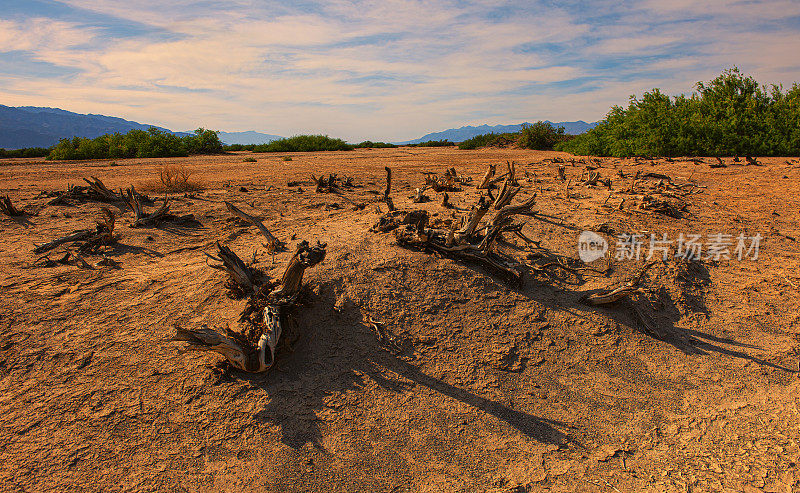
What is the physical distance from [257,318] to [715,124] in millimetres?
14207

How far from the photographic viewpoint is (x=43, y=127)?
137 metres

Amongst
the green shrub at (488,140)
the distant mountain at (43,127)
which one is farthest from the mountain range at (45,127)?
the green shrub at (488,140)

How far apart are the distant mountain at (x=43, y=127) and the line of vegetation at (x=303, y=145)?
113767 millimetres

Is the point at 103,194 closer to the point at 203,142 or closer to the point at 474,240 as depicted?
the point at 474,240

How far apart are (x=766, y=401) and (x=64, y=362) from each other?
15.9ft

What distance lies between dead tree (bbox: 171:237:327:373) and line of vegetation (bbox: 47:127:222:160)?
1470 centimetres

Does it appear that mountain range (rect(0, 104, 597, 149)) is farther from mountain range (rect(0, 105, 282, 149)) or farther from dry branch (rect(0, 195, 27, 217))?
dry branch (rect(0, 195, 27, 217))

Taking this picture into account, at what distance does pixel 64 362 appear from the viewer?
273 cm

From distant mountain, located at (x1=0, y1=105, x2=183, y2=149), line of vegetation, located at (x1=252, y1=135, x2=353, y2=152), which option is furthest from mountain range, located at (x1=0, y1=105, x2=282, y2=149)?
line of vegetation, located at (x1=252, y1=135, x2=353, y2=152)

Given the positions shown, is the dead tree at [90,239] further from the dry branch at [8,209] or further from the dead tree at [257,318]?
the dead tree at [257,318]

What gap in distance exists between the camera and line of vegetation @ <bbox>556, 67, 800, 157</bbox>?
11.6 meters

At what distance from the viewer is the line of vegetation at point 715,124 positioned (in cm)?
1164

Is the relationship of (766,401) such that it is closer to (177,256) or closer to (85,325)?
(85,325)

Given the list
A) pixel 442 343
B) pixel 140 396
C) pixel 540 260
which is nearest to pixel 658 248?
pixel 540 260
